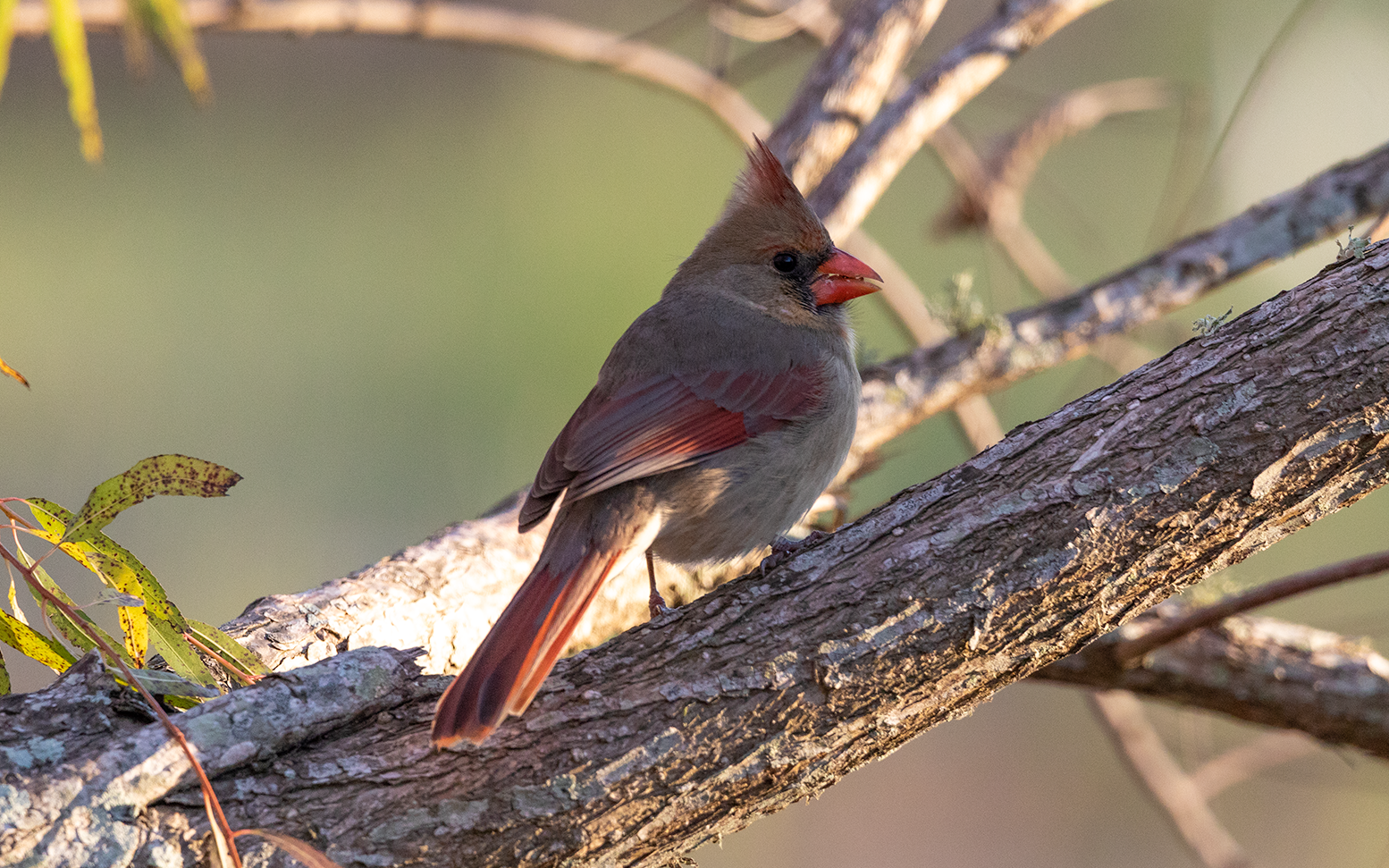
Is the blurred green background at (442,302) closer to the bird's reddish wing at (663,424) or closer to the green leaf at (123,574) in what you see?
the bird's reddish wing at (663,424)

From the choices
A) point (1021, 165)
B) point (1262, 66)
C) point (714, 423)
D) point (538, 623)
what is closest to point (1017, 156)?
point (1021, 165)

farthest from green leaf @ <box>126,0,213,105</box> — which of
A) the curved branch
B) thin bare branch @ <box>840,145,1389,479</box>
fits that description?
thin bare branch @ <box>840,145,1389,479</box>

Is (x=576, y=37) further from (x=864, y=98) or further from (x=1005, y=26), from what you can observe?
(x=1005, y=26)

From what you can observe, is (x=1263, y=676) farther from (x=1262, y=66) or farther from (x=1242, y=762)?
(x=1262, y=66)

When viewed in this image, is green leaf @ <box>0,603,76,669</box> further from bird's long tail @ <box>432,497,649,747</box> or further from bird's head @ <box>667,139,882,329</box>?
bird's head @ <box>667,139,882,329</box>

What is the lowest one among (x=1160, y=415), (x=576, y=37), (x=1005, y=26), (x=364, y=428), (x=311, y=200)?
(x=1160, y=415)

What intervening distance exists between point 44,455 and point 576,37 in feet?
13.6

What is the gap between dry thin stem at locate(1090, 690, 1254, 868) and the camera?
3471 millimetres

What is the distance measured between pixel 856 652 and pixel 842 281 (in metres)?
1.31

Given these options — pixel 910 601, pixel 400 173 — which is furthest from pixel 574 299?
pixel 910 601

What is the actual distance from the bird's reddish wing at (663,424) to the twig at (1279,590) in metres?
1.01

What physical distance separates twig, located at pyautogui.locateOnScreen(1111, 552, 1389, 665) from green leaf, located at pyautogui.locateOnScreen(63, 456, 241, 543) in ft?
6.79

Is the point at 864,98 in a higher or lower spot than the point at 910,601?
higher

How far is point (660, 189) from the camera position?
25.9 feet
